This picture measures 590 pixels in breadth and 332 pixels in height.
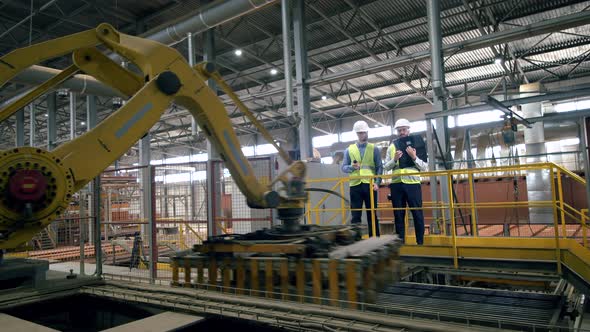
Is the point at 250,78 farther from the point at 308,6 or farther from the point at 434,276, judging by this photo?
the point at 434,276

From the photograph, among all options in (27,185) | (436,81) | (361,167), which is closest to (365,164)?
(361,167)

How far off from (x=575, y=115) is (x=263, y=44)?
10967mm

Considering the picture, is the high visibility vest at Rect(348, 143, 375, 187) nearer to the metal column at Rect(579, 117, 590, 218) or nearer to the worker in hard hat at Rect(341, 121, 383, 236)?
the worker in hard hat at Rect(341, 121, 383, 236)

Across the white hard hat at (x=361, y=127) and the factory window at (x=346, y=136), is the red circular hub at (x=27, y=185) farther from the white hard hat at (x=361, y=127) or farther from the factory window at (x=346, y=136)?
the factory window at (x=346, y=136)

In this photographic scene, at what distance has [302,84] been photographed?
10.6 m

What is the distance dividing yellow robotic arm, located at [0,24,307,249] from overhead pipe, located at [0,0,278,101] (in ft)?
18.9

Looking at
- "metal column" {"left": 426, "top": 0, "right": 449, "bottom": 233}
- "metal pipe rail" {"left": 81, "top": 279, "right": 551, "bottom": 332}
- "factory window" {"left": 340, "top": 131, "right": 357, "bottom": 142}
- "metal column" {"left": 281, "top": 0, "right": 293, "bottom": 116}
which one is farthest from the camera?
"factory window" {"left": 340, "top": 131, "right": 357, "bottom": 142}

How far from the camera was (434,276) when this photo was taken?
842cm

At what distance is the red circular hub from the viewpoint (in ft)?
10.0

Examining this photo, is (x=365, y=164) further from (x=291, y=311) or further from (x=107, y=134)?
(x=107, y=134)

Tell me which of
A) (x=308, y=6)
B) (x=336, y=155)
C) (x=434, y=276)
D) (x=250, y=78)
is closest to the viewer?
(x=434, y=276)

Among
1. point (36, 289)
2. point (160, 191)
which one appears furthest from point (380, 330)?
point (160, 191)

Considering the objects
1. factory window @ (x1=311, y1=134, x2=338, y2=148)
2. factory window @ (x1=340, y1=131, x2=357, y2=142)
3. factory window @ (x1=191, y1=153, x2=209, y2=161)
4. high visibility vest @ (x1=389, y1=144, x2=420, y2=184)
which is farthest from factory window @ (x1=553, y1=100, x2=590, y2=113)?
factory window @ (x1=191, y1=153, x2=209, y2=161)

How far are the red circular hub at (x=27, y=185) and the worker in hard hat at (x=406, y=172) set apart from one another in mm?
4935
